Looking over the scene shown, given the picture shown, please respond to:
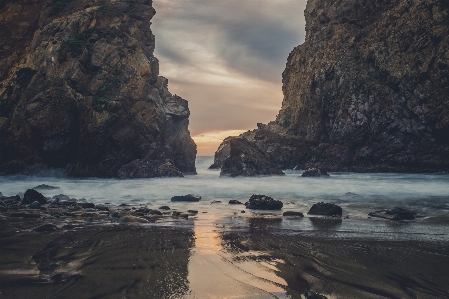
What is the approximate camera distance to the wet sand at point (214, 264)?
11.4ft

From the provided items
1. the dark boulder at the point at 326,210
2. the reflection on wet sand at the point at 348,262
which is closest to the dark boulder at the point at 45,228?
the reflection on wet sand at the point at 348,262

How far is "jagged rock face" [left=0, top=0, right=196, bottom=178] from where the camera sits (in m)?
31.2

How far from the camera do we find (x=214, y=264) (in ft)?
14.8

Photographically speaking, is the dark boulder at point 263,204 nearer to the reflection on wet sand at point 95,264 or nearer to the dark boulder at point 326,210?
the dark boulder at point 326,210

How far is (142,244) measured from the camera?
18.7 ft

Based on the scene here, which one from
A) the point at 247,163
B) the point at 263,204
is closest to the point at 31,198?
the point at 263,204

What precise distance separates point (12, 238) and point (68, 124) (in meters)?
28.2

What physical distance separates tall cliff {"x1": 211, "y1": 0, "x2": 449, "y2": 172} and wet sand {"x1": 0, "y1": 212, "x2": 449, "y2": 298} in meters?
36.3

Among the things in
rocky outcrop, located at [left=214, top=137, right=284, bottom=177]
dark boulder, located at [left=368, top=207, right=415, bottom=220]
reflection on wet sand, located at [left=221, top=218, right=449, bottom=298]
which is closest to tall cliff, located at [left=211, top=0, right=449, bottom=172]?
rocky outcrop, located at [left=214, top=137, right=284, bottom=177]

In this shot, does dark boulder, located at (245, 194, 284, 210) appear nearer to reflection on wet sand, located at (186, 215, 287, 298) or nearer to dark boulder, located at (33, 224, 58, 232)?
reflection on wet sand, located at (186, 215, 287, 298)

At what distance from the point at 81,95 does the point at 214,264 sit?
105 feet

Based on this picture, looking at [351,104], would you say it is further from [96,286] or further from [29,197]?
[96,286]

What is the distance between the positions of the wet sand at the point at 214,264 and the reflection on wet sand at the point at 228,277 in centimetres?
1

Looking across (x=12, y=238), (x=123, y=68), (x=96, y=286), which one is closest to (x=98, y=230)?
(x=12, y=238)
